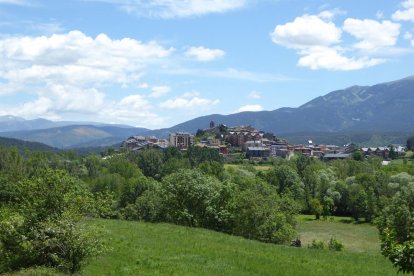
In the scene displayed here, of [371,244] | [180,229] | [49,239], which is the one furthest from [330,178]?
[49,239]

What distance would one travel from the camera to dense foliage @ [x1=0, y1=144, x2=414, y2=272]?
17.9 meters

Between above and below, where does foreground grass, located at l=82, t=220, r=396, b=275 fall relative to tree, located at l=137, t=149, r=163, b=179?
above

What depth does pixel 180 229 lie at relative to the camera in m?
35.0

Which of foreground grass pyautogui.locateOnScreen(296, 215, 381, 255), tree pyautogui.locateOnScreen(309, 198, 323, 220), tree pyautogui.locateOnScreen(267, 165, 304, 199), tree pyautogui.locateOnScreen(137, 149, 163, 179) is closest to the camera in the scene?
foreground grass pyautogui.locateOnScreen(296, 215, 381, 255)

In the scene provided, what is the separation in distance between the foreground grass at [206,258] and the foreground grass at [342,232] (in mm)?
33995

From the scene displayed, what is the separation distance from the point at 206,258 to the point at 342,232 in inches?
2627

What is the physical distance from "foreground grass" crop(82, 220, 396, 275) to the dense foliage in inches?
70.1

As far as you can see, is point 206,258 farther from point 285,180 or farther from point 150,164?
point 150,164

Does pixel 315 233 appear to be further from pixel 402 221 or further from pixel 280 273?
pixel 280 273

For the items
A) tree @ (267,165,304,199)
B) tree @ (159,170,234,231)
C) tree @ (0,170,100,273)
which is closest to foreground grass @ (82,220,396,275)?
tree @ (0,170,100,273)

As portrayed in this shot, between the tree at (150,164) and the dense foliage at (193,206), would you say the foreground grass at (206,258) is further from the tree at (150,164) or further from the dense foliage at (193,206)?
the tree at (150,164)

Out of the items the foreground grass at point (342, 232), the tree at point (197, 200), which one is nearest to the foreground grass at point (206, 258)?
the tree at point (197, 200)

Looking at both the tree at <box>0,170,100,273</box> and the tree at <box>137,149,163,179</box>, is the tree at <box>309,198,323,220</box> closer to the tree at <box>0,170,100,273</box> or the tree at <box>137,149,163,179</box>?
the tree at <box>137,149,163,179</box>

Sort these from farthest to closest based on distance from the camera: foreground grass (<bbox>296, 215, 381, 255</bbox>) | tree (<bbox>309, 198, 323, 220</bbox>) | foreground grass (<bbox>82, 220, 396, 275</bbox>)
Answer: tree (<bbox>309, 198, 323, 220</bbox>)
foreground grass (<bbox>296, 215, 381, 255</bbox>)
foreground grass (<bbox>82, 220, 396, 275</bbox>)
